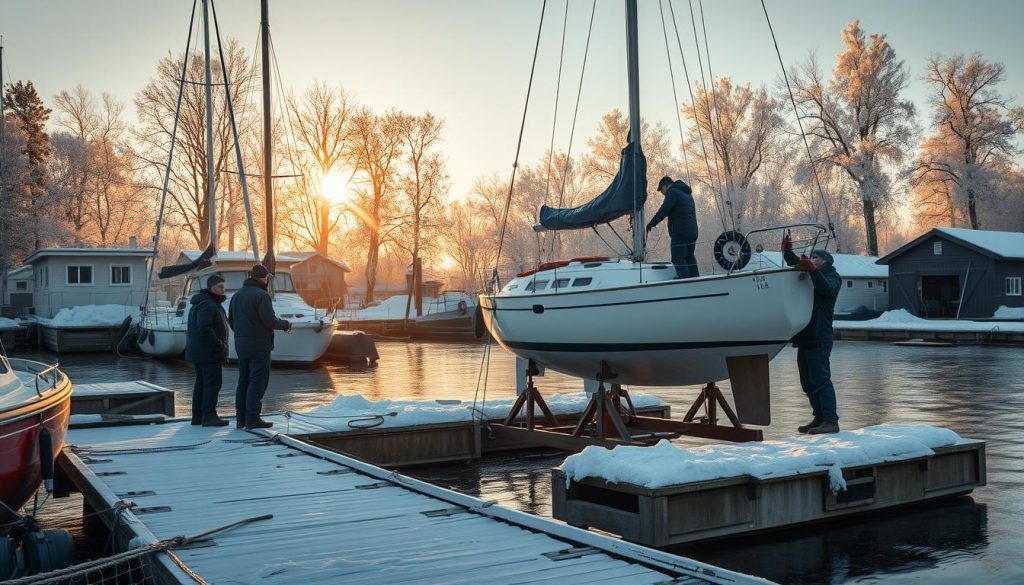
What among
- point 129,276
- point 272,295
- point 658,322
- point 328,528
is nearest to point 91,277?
point 129,276

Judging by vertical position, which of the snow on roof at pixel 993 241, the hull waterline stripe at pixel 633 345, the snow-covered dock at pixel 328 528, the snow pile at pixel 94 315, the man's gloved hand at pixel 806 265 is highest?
the snow on roof at pixel 993 241

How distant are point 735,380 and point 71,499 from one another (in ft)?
23.9

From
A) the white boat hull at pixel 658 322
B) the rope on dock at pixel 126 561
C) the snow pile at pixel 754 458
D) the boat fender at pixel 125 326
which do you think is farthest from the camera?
the boat fender at pixel 125 326

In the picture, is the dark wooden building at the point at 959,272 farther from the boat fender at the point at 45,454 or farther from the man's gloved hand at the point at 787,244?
the boat fender at the point at 45,454

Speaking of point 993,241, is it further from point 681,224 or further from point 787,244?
point 787,244

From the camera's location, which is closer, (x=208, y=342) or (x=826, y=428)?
(x=826, y=428)

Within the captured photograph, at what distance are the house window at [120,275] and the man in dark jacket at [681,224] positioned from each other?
126 feet

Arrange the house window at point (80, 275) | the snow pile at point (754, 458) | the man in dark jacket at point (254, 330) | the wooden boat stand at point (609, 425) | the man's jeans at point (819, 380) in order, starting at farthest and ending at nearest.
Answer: the house window at point (80, 275)
the wooden boat stand at point (609, 425)
the man in dark jacket at point (254, 330)
the man's jeans at point (819, 380)
the snow pile at point (754, 458)

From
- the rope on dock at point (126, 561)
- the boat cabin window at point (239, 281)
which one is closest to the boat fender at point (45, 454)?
the rope on dock at point (126, 561)

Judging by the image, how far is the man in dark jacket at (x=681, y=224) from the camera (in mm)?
10969

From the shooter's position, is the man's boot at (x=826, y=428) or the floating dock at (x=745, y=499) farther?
the man's boot at (x=826, y=428)

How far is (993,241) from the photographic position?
44.2 m

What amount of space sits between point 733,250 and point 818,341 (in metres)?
1.41

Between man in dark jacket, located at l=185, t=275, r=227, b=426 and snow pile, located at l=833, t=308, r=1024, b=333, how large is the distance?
3082cm
